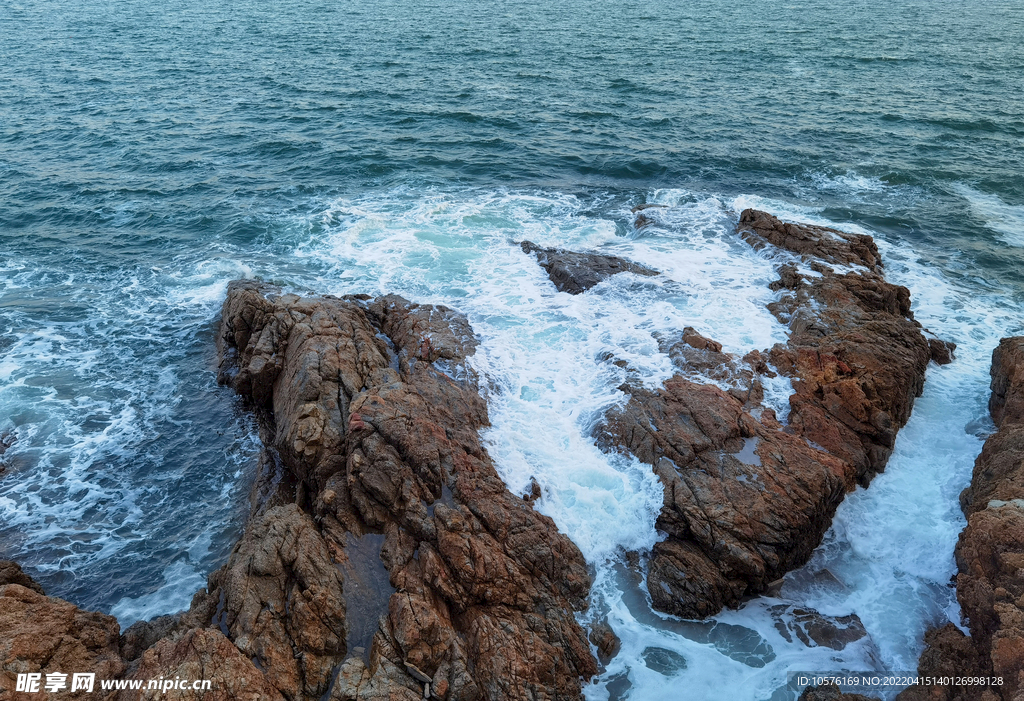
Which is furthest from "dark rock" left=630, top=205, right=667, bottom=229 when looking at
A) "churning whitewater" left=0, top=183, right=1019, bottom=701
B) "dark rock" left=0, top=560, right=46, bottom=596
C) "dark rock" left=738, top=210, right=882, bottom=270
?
"dark rock" left=0, top=560, right=46, bottom=596

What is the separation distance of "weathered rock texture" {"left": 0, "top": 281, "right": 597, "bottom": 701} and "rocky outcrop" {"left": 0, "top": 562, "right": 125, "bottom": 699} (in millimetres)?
30

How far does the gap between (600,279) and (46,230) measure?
1015 inches

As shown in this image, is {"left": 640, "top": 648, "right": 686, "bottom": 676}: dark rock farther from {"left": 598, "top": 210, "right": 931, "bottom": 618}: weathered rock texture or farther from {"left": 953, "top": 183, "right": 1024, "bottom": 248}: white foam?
{"left": 953, "top": 183, "right": 1024, "bottom": 248}: white foam

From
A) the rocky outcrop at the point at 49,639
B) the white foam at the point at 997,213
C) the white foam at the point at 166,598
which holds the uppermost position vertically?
the white foam at the point at 997,213

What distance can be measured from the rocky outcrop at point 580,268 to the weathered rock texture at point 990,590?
12.6 metres

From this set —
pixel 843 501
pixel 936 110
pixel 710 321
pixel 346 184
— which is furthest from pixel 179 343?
pixel 936 110

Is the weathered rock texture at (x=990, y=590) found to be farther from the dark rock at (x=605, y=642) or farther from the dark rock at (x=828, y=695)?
the dark rock at (x=605, y=642)

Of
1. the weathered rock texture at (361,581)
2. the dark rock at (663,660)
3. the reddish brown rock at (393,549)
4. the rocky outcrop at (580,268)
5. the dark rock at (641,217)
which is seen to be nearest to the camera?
the weathered rock texture at (361,581)

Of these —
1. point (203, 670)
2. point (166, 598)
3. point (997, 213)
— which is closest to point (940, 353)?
point (997, 213)

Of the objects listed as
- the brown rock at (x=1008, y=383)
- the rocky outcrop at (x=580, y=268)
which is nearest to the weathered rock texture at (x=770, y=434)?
the brown rock at (x=1008, y=383)

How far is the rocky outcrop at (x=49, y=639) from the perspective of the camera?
980 centimetres

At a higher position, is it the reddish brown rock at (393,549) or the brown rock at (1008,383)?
the brown rock at (1008,383)

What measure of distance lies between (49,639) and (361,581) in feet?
17.4

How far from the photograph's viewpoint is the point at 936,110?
4141 centimetres
